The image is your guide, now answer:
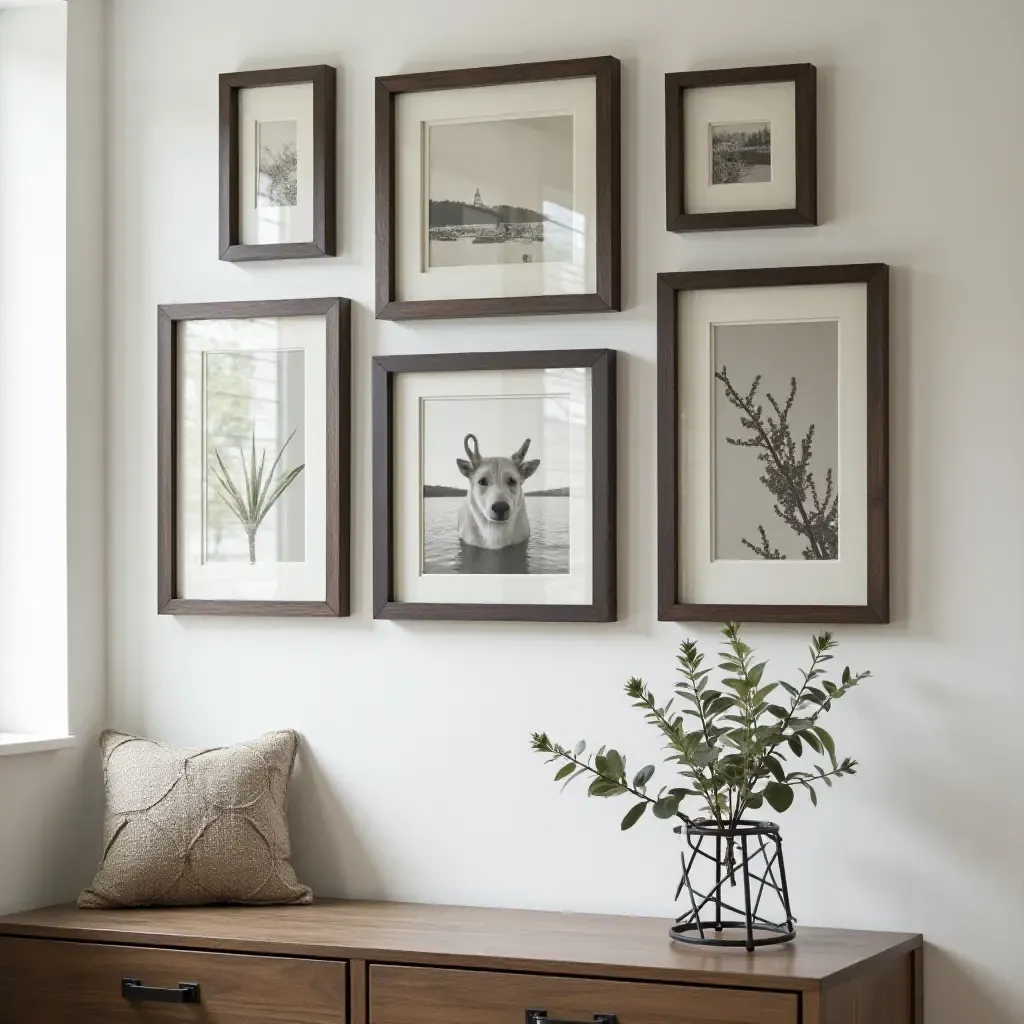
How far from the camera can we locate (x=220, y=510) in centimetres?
308

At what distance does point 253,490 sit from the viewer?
3.06m

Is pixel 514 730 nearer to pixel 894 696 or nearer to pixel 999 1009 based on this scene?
pixel 894 696

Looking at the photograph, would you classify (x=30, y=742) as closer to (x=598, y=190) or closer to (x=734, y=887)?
(x=734, y=887)

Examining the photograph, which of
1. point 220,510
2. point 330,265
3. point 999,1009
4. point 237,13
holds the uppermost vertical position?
point 237,13

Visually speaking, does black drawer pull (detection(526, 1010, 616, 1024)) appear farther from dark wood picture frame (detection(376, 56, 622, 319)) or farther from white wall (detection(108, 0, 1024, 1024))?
dark wood picture frame (detection(376, 56, 622, 319))

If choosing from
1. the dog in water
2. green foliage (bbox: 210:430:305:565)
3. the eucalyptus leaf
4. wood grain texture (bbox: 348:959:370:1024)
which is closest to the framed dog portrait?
the dog in water

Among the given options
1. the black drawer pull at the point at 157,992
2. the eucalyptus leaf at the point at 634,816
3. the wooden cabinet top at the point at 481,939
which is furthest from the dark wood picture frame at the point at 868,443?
the black drawer pull at the point at 157,992

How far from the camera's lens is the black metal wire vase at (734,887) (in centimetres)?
254

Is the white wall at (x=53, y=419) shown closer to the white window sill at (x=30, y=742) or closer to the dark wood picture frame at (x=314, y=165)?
the white window sill at (x=30, y=742)

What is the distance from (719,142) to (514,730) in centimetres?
108

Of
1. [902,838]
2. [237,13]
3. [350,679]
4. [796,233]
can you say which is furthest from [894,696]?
[237,13]

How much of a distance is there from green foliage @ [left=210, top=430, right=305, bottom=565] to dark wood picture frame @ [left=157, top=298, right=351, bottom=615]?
10 cm

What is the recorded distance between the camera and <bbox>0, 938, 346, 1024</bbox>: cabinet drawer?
261 cm

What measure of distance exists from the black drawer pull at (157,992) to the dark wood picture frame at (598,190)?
1204 millimetres
